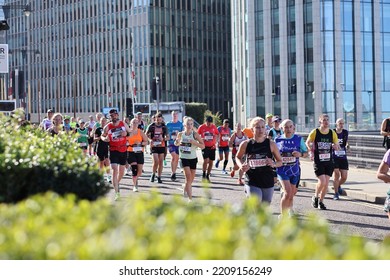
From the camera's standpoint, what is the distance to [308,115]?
79562 mm

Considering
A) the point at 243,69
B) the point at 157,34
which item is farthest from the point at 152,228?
the point at 157,34

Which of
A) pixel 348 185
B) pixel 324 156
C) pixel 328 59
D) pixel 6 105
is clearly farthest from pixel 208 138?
pixel 328 59

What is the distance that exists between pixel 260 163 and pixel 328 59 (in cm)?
6880

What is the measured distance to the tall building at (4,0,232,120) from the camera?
114000mm

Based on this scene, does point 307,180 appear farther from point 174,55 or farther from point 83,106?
point 83,106

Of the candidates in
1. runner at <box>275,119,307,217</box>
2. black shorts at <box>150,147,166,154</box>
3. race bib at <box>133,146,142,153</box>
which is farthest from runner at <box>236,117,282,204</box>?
black shorts at <box>150,147,166,154</box>

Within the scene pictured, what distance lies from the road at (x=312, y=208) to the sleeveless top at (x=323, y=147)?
957 mm

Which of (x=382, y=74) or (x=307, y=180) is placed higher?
(x=382, y=74)

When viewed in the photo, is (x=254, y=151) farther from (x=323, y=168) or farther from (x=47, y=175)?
(x=47, y=175)

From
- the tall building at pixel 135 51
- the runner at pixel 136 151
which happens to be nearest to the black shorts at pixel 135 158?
the runner at pixel 136 151

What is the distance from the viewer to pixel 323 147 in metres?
15.5

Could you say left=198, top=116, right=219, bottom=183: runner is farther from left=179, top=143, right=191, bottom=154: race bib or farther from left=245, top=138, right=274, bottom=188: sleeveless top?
left=245, top=138, right=274, bottom=188: sleeveless top

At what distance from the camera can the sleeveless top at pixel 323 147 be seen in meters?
15.5

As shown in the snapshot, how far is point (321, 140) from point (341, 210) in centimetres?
147
